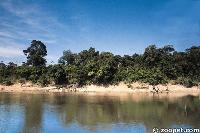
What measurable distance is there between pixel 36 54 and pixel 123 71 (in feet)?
84.3

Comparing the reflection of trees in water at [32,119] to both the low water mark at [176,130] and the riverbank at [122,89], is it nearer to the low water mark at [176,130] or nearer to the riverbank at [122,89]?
the low water mark at [176,130]

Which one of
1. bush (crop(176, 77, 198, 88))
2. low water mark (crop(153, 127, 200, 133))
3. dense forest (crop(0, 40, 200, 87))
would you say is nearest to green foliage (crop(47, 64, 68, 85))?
dense forest (crop(0, 40, 200, 87))

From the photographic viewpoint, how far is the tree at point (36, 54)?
286 feet

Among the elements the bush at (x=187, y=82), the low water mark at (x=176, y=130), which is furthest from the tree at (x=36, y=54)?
the low water mark at (x=176, y=130)

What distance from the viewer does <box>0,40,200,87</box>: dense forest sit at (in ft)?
233

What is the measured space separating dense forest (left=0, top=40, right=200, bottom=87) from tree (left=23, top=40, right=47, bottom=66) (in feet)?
20.6

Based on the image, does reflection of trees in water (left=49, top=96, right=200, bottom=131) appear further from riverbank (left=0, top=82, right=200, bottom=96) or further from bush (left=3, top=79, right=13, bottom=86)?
bush (left=3, top=79, right=13, bottom=86)

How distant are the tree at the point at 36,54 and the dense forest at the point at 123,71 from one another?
6265mm

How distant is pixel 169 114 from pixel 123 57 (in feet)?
146

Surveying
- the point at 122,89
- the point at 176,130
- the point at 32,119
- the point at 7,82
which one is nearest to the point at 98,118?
the point at 32,119

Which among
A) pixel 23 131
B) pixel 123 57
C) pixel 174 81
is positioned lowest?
pixel 23 131

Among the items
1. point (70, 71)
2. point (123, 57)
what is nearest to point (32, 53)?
point (70, 71)

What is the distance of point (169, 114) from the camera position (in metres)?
36.5

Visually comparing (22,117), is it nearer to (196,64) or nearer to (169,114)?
(169,114)
